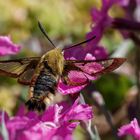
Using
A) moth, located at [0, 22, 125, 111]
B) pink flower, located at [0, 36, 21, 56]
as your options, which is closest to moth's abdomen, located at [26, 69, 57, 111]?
moth, located at [0, 22, 125, 111]

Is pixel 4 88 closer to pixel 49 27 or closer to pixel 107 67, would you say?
pixel 49 27

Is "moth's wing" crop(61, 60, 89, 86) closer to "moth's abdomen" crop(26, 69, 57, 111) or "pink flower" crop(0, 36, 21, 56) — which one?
"moth's abdomen" crop(26, 69, 57, 111)

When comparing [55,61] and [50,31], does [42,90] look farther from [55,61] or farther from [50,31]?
[50,31]

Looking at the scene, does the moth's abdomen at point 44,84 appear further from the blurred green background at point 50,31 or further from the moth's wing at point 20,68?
the blurred green background at point 50,31

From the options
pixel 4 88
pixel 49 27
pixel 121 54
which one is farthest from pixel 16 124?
pixel 49 27

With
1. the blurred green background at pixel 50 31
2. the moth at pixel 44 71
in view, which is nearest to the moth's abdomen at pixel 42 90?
the moth at pixel 44 71

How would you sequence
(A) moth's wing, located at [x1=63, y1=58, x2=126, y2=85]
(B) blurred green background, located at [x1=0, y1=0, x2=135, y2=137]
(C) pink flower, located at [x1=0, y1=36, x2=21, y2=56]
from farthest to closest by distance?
(B) blurred green background, located at [x1=0, y1=0, x2=135, y2=137] < (C) pink flower, located at [x1=0, y1=36, x2=21, y2=56] < (A) moth's wing, located at [x1=63, y1=58, x2=126, y2=85]
